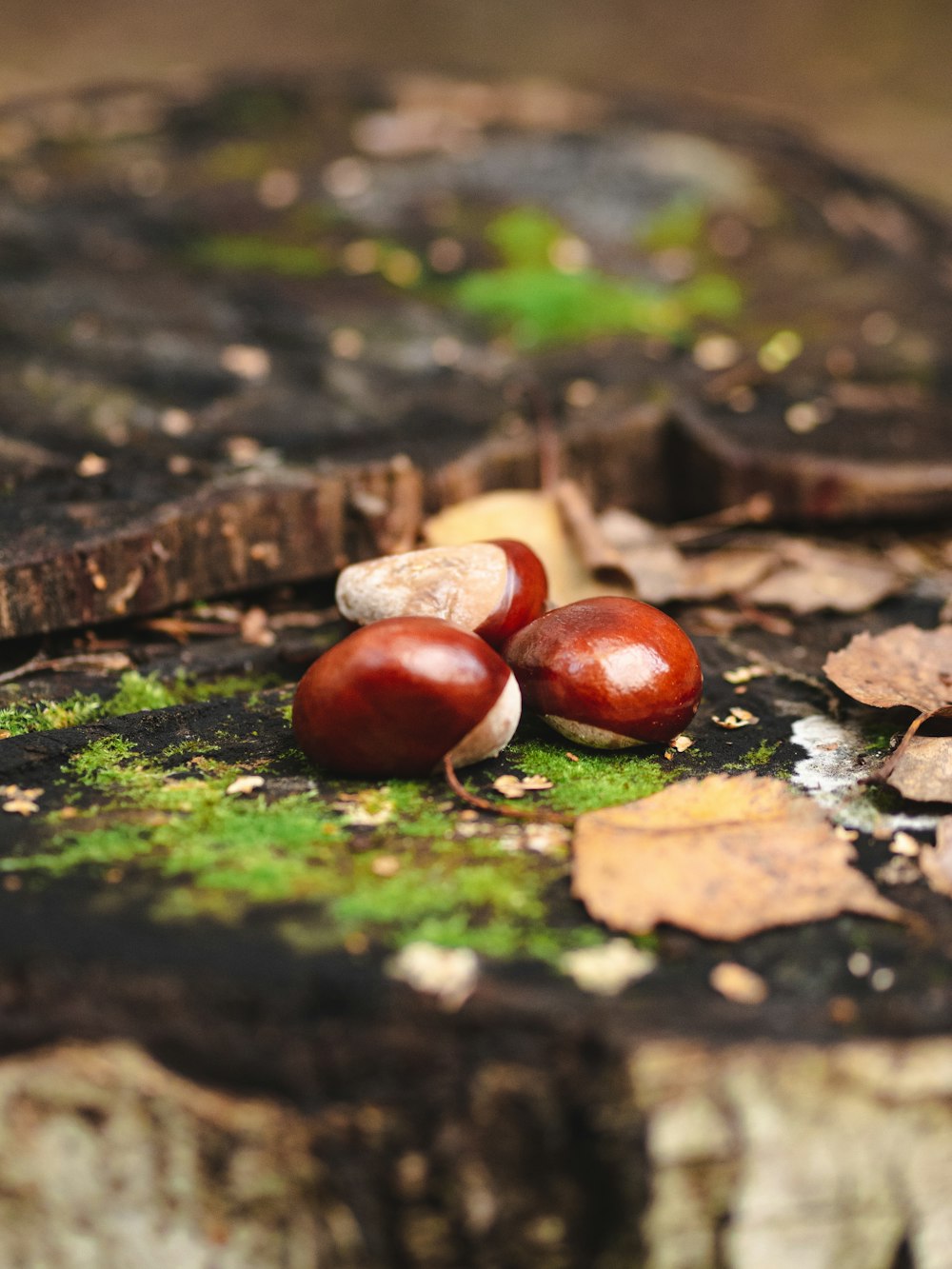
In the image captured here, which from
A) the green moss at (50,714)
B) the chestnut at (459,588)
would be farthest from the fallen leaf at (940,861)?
the green moss at (50,714)

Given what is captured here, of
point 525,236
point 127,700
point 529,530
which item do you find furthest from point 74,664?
point 525,236

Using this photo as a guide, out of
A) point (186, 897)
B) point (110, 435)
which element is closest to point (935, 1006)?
point (186, 897)

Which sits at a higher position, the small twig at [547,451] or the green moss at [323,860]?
the small twig at [547,451]

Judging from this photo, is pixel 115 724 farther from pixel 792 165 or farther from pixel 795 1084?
pixel 792 165

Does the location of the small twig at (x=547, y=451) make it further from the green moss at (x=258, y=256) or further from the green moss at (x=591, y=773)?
the green moss at (x=258, y=256)

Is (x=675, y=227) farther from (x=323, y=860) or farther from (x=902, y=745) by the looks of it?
(x=323, y=860)

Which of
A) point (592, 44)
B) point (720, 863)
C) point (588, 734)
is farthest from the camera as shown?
point (592, 44)
